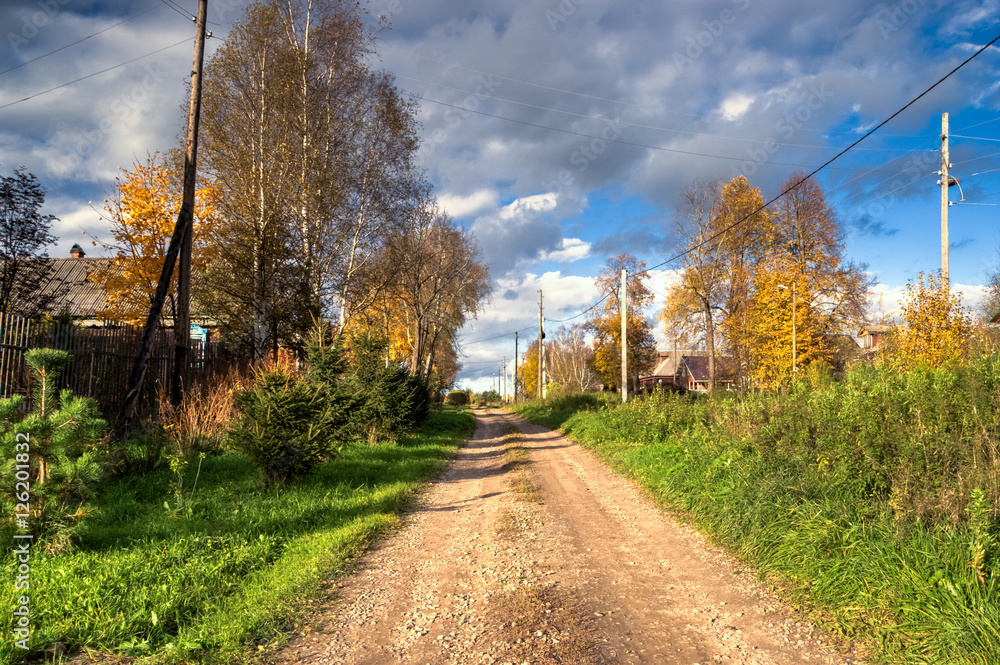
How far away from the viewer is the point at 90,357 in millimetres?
11547

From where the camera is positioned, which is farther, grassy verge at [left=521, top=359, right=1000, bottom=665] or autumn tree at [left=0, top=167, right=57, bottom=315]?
autumn tree at [left=0, top=167, right=57, bottom=315]

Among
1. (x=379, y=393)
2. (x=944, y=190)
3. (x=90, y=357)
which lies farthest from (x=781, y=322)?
(x=90, y=357)

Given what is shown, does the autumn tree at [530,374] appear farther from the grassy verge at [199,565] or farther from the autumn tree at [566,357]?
the grassy verge at [199,565]

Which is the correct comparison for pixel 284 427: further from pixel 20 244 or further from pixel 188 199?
pixel 20 244

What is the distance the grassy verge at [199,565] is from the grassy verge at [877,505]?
4267 millimetres

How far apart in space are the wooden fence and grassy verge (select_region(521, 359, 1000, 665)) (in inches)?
459

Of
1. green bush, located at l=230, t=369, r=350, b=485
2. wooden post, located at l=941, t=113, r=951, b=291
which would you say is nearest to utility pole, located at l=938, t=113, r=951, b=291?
wooden post, located at l=941, t=113, r=951, b=291

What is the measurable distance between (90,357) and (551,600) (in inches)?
458

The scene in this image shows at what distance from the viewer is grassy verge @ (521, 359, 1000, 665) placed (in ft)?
12.1

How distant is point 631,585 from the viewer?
5.05m

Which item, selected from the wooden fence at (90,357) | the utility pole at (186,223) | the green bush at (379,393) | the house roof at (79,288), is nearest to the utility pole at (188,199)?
the utility pole at (186,223)

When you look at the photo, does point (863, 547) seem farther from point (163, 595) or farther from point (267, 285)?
point (267, 285)

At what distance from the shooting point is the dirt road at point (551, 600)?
374 cm

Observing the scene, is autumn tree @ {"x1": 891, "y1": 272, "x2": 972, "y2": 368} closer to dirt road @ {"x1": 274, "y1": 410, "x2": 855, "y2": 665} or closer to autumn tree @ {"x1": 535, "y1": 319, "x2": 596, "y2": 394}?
dirt road @ {"x1": 274, "y1": 410, "x2": 855, "y2": 665}
